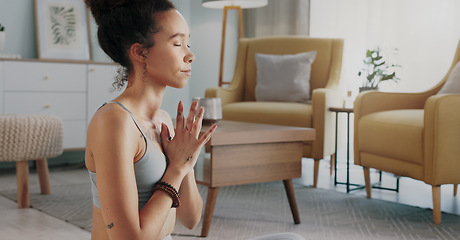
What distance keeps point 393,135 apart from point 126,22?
237 centimetres

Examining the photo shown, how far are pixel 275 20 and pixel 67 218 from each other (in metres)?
3.16

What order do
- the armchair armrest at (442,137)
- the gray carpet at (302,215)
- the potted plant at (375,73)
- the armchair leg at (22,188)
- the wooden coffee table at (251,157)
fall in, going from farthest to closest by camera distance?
the potted plant at (375,73) < the armchair leg at (22,188) < the armchair armrest at (442,137) < the gray carpet at (302,215) < the wooden coffee table at (251,157)

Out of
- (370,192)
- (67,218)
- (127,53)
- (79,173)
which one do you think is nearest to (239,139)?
(67,218)

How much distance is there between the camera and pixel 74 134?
4.24m

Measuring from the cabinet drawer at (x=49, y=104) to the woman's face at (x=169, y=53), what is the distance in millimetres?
3503

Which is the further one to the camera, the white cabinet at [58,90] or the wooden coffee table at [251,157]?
the white cabinet at [58,90]

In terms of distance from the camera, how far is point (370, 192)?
3238mm

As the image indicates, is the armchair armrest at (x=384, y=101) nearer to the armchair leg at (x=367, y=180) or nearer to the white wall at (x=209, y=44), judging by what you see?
the armchair leg at (x=367, y=180)

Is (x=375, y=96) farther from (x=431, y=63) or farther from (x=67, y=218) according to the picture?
(x=67, y=218)

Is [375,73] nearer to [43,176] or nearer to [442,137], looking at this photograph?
[442,137]

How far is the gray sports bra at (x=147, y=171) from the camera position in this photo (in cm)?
75

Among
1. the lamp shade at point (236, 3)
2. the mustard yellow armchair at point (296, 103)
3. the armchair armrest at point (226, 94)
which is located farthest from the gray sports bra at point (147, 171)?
the lamp shade at point (236, 3)

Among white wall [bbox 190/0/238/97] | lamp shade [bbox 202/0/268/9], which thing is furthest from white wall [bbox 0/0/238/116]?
lamp shade [bbox 202/0/268/9]

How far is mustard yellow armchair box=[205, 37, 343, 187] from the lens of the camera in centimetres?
354
